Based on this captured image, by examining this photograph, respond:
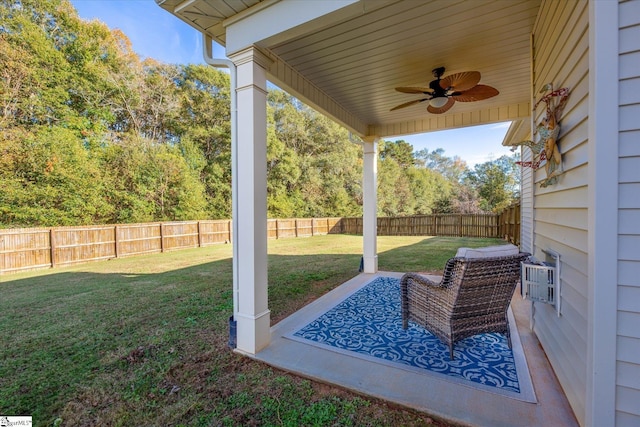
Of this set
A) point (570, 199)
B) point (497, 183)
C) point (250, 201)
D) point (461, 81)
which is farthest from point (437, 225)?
point (250, 201)

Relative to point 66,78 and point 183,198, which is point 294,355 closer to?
point 183,198

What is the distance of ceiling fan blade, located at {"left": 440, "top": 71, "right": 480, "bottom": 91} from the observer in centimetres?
266

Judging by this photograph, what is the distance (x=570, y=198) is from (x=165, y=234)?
10.6 metres

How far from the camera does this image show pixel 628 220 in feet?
4.09

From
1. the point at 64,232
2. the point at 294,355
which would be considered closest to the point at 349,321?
the point at 294,355

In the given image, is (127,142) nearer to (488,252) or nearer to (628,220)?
(488,252)

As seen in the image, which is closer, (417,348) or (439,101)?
(417,348)

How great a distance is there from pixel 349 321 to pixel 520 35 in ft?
10.8

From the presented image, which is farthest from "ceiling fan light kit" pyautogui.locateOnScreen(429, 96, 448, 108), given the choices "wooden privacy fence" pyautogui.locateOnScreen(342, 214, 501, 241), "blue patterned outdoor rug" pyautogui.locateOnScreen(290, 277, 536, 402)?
"wooden privacy fence" pyautogui.locateOnScreen(342, 214, 501, 241)

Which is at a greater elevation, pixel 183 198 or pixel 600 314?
pixel 183 198

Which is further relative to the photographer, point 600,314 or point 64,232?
point 64,232

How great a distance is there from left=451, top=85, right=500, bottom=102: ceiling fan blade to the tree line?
10.4 ft

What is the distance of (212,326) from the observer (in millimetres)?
3012

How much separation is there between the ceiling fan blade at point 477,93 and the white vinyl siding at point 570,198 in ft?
2.16
